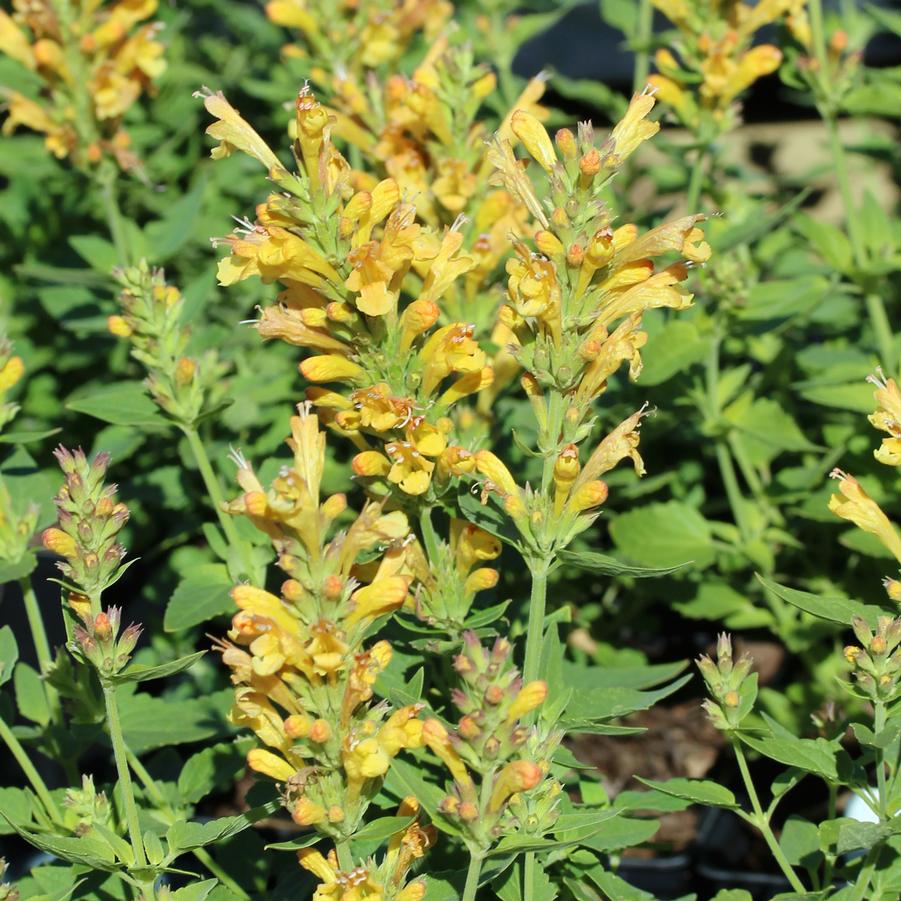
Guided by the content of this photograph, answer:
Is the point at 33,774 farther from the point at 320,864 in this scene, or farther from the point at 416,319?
the point at 416,319

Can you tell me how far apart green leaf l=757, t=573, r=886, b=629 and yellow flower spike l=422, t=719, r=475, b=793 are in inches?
23.5

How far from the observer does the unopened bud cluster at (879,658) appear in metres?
2.12

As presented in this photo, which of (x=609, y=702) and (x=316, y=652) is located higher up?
(x=316, y=652)

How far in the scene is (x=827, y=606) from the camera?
2.25 m

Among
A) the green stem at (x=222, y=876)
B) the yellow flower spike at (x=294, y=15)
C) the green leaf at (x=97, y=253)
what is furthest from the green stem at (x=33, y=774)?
the yellow flower spike at (x=294, y=15)

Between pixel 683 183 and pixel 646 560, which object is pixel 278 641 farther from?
pixel 683 183

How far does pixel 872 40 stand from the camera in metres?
7.98

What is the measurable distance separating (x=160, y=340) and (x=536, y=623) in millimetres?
1186

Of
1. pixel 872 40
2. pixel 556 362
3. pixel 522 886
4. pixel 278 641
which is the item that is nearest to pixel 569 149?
pixel 556 362

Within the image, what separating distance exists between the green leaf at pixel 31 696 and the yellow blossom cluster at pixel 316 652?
3.38 ft

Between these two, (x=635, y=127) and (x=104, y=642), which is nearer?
(x=104, y=642)

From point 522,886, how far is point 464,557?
2.04 feet

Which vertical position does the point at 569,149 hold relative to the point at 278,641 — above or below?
above

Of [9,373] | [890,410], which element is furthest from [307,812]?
[9,373]
